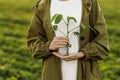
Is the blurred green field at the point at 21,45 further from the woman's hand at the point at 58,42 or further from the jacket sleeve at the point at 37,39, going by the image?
the woman's hand at the point at 58,42

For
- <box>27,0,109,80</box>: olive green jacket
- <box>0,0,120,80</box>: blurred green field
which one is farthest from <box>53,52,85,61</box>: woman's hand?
<box>0,0,120,80</box>: blurred green field

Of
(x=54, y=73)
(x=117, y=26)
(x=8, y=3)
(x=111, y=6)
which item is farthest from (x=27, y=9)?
(x=54, y=73)

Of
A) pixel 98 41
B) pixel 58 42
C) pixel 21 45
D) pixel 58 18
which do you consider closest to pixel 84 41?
pixel 98 41

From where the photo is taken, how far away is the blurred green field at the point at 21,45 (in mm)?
9777

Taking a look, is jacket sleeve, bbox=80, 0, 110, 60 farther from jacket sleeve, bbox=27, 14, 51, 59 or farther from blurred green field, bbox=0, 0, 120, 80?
blurred green field, bbox=0, 0, 120, 80

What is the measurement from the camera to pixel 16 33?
52.4ft

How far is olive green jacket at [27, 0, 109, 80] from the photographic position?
15.1 ft

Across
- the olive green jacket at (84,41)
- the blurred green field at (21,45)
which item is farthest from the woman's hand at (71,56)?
the blurred green field at (21,45)

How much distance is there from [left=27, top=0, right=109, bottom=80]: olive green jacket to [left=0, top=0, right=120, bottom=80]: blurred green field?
363 cm

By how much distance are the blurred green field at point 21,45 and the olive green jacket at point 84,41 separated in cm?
363

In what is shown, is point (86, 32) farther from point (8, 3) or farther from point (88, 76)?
point (8, 3)

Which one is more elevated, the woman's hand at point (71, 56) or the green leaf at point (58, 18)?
the green leaf at point (58, 18)

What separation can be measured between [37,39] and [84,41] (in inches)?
16.3

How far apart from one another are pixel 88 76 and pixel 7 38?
394 inches
